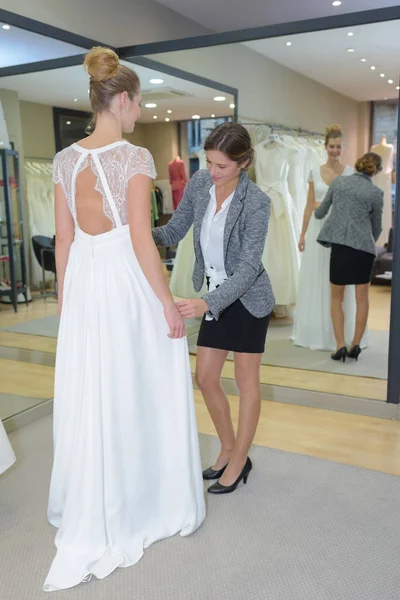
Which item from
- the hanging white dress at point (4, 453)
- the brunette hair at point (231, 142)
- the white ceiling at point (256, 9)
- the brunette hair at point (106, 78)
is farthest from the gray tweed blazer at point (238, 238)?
the white ceiling at point (256, 9)

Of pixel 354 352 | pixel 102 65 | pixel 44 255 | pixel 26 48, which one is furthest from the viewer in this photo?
pixel 354 352

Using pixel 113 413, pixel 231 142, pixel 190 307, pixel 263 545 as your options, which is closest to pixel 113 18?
pixel 231 142

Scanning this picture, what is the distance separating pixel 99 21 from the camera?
4.28m

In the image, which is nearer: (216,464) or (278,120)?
(216,464)

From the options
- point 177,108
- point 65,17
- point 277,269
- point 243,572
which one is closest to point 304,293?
point 277,269

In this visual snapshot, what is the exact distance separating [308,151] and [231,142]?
1.64 m

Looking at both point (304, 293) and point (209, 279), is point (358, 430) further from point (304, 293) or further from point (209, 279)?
point (209, 279)

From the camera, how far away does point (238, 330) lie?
2.27m

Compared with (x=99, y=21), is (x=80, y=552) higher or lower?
lower

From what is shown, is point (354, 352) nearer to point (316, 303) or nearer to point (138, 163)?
point (316, 303)

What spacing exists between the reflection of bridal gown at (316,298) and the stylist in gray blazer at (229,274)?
4.87ft

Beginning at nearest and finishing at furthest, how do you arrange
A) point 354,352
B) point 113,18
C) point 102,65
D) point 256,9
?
point 102,65
point 354,352
point 113,18
point 256,9

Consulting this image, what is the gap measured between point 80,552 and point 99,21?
3741mm

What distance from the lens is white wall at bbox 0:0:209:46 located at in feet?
12.4
